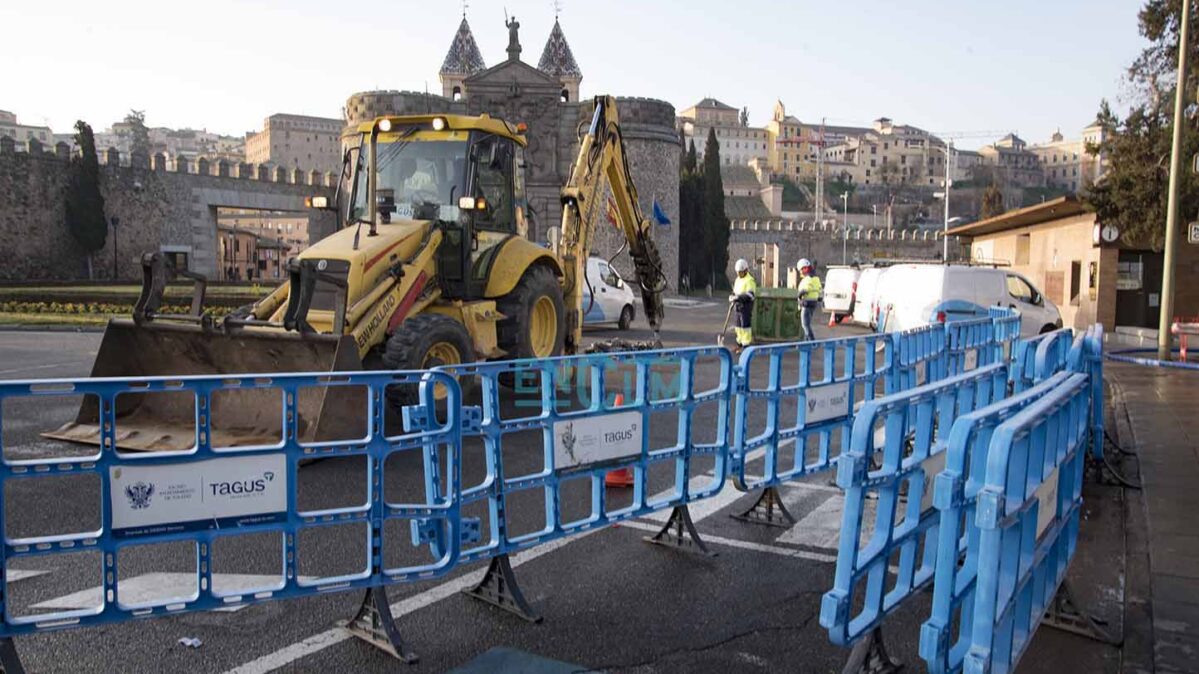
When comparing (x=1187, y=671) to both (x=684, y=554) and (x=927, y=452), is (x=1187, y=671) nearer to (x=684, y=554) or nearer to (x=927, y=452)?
(x=927, y=452)

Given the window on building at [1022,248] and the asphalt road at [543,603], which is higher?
the window on building at [1022,248]

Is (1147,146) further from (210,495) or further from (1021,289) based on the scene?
(210,495)

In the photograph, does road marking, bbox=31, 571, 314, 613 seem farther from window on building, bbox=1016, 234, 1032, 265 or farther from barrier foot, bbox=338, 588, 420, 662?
window on building, bbox=1016, 234, 1032, 265

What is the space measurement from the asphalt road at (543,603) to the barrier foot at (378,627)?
58 mm

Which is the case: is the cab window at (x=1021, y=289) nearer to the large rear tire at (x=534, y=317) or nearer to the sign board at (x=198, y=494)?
the large rear tire at (x=534, y=317)

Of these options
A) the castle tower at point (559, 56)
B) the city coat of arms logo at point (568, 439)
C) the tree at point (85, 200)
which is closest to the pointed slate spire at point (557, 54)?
the castle tower at point (559, 56)

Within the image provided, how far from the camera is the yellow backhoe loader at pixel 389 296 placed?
8320 millimetres

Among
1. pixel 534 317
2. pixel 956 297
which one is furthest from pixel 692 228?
pixel 534 317

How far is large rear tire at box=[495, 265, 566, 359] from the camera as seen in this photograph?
37.4ft

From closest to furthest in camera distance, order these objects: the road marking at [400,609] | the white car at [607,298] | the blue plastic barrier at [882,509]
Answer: the blue plastic barrier at [882,509] < the road marking at [400,609] < the white car at [607,298]

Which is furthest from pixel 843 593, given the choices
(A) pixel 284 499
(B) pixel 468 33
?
(B) pixel 468 33

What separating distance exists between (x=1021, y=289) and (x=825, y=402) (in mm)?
15257

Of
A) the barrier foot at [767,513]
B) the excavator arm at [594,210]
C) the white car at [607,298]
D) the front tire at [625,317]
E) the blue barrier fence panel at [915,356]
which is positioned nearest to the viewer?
the barrier foot at [767,513]

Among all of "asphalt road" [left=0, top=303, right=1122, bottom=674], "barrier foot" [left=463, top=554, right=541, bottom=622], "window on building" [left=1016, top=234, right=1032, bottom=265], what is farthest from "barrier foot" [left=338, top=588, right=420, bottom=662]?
"window on building" [left=1016, top=234, right=1032, bottom=265]
